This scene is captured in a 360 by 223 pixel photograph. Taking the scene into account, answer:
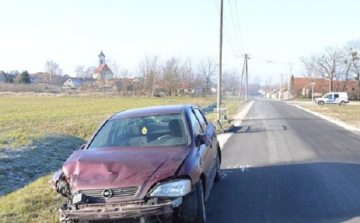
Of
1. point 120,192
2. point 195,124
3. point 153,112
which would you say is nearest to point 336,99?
point 195,124

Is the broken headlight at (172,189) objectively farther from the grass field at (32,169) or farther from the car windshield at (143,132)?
the grass field at (32,169)

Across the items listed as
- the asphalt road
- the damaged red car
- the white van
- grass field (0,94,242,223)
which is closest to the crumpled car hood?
the damaged red car

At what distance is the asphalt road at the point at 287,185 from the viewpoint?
15.8ft

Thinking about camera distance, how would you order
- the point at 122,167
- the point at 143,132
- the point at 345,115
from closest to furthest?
→ the point at 122,167, the point at 143,132, the point at 345,115

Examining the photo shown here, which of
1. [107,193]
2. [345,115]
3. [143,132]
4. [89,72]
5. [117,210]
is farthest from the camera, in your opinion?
[89,72]

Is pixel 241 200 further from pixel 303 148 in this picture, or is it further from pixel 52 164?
pixel 52 164

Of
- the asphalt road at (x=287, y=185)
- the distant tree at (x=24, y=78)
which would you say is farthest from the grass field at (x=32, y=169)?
the distant tree at (x=24, y=78)

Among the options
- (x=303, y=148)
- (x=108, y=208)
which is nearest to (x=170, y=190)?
(x=108, y=208)

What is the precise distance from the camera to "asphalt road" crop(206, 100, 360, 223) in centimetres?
482

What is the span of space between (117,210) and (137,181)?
1.16 feet

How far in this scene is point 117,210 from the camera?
3.56 metres

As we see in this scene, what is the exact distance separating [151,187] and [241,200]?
229cm

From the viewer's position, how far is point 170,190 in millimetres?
3729

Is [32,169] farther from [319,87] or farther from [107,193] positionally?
[319,87]
